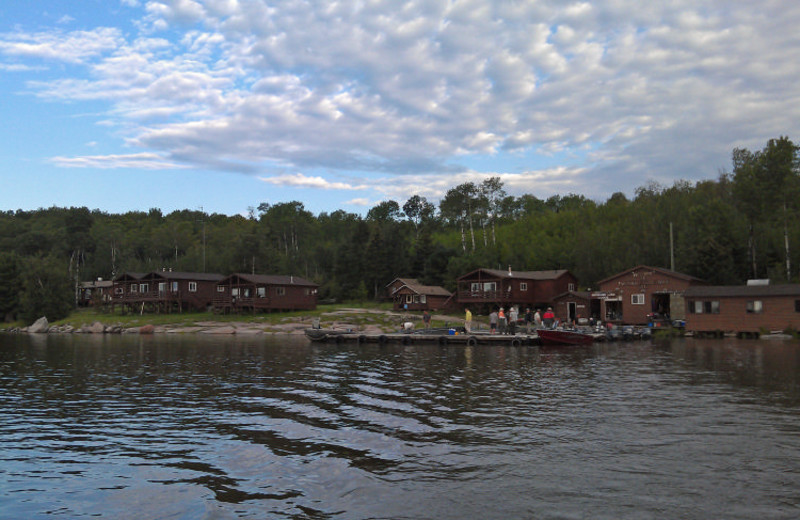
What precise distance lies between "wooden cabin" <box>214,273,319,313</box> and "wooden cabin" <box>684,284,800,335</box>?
1939 inches

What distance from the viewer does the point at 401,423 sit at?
17.2 metres

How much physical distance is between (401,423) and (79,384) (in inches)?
648

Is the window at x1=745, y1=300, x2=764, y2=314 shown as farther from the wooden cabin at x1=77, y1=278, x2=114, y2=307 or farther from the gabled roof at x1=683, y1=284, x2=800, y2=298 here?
the wooden cabin at x1=77, y1=278, x2=114, y2=307

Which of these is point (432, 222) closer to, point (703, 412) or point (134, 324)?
Answer: point (134, 324)

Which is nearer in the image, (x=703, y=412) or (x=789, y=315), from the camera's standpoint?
(x=703, y=412)

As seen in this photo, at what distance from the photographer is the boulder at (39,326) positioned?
7719 cm

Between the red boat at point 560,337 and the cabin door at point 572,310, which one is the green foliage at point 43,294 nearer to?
the cabin door at point 572,310

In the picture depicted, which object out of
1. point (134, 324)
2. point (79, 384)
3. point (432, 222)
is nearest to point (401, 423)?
point (79, 384)

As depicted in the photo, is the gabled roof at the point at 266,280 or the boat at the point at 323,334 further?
the gabled roof at the point at 266,280

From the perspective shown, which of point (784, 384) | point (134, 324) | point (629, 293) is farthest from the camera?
point (134, 324)

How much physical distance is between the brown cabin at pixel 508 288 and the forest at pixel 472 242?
5.75m

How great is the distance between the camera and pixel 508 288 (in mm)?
74562

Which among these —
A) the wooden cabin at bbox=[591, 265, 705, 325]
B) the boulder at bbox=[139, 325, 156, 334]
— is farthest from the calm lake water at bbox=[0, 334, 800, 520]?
the boulder at bbox=[139, 325, 156, 334]

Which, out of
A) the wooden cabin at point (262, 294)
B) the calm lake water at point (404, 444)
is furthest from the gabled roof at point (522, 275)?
the calm lake water at point (404, 444)
